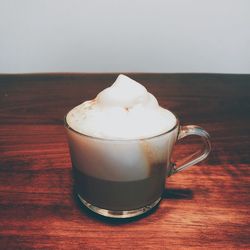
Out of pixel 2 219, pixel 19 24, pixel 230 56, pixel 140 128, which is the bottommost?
pixel 230 56

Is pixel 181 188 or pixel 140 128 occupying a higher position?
pixel 140 128

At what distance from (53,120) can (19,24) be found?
3.32ft

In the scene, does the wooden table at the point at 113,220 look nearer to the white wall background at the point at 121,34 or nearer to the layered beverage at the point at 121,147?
the layered beverage at the point at 121,147

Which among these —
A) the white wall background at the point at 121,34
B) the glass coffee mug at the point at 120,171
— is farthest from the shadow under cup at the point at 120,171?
the white wall background at the point at 121,34

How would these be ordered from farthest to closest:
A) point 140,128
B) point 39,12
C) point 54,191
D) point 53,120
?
point 39,12
point 53,120
point 54,191
point 140,128

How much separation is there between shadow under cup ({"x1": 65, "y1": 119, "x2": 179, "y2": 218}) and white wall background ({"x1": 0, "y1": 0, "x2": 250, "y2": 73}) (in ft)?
4.21

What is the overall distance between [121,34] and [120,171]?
4.40ft

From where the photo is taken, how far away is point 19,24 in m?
1.69

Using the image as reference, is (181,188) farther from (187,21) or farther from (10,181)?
(187,21)

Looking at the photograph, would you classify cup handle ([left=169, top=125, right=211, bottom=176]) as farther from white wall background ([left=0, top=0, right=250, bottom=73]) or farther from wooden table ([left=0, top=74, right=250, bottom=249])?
white wall background ([left=0, top=0, right=250, bottom=73])

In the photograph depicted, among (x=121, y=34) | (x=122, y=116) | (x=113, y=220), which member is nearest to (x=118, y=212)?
(x=113, y=220)

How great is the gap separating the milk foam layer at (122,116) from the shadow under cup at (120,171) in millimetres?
12

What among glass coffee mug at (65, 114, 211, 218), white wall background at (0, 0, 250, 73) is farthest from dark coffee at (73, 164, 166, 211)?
white wall background at (0, 0, 250, 73)

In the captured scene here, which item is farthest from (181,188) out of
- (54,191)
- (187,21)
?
(187,21)
